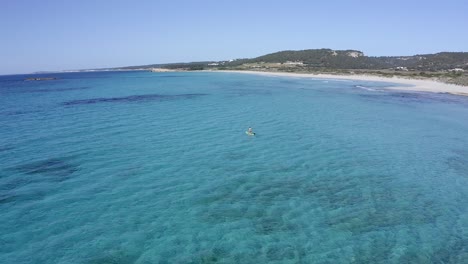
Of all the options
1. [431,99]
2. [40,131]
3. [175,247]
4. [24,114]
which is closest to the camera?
[175,247]

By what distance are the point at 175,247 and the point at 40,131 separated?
24662 millimetres

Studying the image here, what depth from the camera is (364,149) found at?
26.0 meters

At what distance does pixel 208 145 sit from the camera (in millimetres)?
26344

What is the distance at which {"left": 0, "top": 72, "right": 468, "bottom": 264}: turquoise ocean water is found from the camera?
12.6 meters

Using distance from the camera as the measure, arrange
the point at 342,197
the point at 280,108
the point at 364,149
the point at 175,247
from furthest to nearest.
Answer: the point at 280,108 < the point at 364,149 < the point at 342,197 < the point at 175,247

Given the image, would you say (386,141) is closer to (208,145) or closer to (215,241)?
(208,145)

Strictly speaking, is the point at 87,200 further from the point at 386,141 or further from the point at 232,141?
the point at 386,141

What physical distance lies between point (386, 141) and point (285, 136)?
8121 millimetres

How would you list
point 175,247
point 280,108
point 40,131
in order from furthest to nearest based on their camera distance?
1. point 280,108
2. point 40,131
3. point 175,247

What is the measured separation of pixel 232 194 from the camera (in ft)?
56.2

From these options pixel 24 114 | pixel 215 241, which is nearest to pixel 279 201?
pixel 215 241

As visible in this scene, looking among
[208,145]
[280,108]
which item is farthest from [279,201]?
[280,108]

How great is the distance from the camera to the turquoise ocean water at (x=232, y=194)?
12.6m

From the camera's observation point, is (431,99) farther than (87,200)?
Yes
